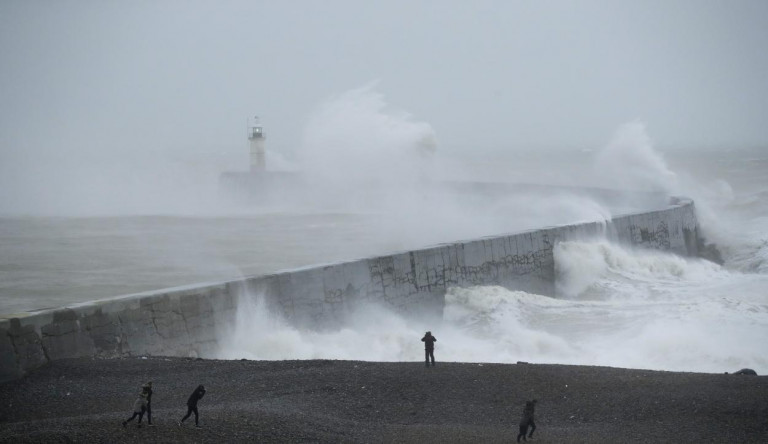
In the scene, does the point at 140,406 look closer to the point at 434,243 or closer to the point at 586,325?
the point at 586,325

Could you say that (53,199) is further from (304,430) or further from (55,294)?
(304,430)

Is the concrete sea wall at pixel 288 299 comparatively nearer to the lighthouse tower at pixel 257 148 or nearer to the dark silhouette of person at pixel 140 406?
→ the dark silhouette of person at pixel 140 406

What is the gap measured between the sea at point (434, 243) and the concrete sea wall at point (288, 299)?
214 millimetres

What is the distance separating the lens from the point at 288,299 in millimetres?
9734

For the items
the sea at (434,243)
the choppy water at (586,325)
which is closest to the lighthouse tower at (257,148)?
the sea at (434,243)

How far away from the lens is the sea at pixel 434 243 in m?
9.68

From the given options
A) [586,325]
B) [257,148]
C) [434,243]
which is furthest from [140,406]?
[257,148]

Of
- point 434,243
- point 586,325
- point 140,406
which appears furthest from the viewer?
point 434,243

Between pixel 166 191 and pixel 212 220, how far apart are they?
1387 cm

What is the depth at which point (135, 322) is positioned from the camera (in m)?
8.13

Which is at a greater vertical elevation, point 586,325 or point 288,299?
point 288,299

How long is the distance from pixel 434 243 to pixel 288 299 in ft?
17.7

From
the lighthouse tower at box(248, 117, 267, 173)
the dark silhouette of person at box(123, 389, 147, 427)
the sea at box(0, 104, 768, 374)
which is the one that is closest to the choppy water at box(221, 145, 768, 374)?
the sea at box(0, 104, 768, 374)

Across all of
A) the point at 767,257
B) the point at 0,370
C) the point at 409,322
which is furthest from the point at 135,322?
the point at 767,257
